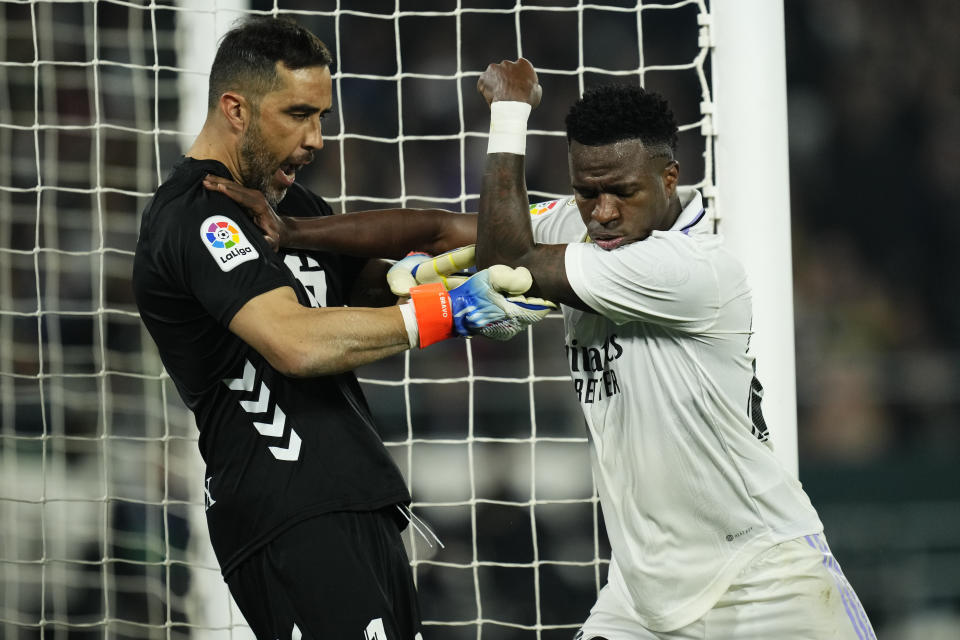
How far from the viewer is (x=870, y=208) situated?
7047 mm

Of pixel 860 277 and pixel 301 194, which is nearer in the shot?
pixel 301 194

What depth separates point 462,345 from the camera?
20.4ft

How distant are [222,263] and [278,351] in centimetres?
23

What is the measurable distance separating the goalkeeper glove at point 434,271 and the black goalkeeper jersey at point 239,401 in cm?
25

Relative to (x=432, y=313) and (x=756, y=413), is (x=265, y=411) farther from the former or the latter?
(x=756, y=413)

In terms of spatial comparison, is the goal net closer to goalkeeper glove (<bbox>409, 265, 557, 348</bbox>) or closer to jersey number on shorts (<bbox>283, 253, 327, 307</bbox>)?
jersey number on shorts (<bbox>283, 253, 327, 307</bbox>)

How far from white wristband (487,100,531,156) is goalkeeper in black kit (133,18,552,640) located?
0.95 feet

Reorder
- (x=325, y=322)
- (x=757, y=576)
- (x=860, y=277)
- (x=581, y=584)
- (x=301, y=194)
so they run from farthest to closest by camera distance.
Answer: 1. (x=860, y=277)
2. (x=581, y=584)
3. (x=301, y=194)
4. (x=757, y=576)
5. (x=325, y=322)

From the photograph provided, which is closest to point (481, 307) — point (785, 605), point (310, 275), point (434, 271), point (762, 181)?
point (434, 271)

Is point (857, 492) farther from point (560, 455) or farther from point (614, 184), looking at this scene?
point (614, 184)

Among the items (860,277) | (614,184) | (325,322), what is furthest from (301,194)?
(860,277)

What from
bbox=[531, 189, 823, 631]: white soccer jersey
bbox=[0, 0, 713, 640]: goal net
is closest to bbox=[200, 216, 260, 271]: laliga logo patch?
bbox=[531, 189, 823, 631]: white soccer jersey

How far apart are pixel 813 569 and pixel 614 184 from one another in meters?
0.99

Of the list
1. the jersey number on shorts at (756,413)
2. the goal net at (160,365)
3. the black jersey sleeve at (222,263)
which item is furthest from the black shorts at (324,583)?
the goal net at (160,365)
